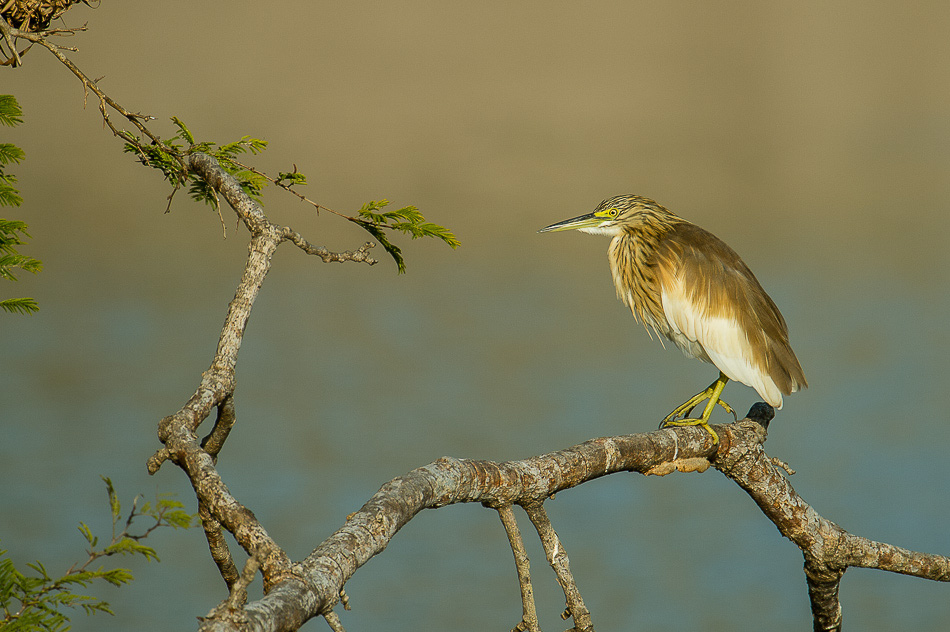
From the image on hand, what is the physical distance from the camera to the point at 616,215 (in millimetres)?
2842

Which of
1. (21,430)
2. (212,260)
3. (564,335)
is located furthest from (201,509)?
(212,260)

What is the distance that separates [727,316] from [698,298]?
Result: 0.30ft

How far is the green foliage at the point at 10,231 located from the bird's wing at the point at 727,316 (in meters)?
1.64

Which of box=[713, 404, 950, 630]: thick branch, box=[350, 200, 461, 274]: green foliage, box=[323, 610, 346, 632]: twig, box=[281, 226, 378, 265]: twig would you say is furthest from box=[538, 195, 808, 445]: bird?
box=[323, 610, 346, 632]: twig

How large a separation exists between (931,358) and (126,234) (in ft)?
21.6

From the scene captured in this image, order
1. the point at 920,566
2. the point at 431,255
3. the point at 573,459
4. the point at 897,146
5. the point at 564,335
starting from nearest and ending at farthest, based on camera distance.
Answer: the point at 573,459 < the point at 920,566 < the point at 564,335 < the point at 431,255 < the point at 897,146

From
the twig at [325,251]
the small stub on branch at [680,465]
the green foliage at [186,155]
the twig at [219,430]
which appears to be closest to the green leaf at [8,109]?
the green foliage at [186,155]

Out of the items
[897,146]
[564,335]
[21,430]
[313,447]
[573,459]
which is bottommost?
[573,459]

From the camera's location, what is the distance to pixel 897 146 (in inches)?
402

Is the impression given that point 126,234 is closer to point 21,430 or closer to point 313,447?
point 21,430

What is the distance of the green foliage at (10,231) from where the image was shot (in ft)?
4.90

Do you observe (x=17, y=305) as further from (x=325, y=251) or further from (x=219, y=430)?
(x=325, y=251)

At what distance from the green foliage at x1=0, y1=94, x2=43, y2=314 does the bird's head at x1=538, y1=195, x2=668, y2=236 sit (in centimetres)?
155

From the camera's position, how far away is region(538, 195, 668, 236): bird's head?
2812mm
